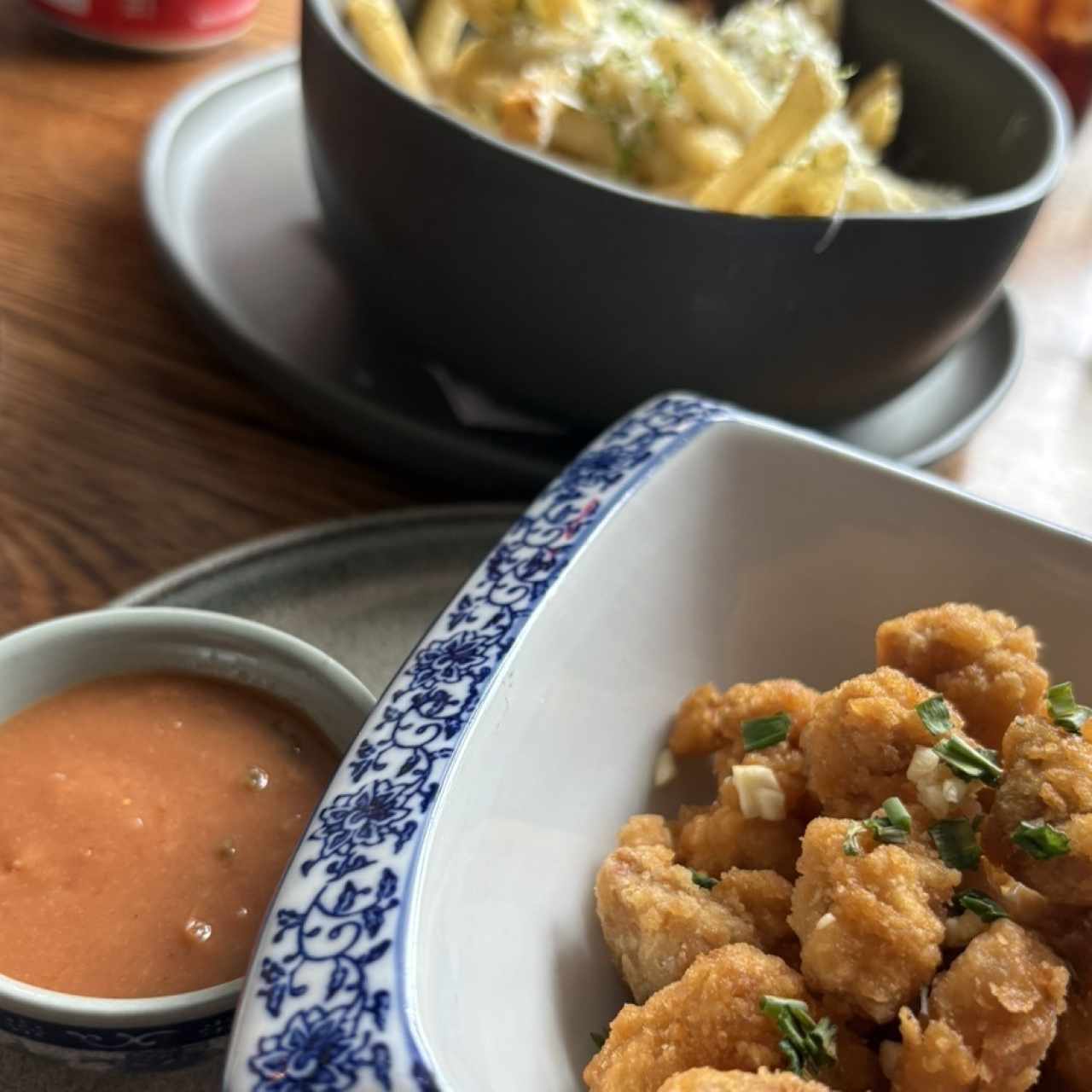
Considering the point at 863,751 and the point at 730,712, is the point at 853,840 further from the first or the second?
the point at 730,712

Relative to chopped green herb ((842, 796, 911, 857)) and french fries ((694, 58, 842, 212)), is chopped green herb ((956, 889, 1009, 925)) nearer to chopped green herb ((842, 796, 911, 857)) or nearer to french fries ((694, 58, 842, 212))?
chopped green herb ((842, 796, 911, 857))

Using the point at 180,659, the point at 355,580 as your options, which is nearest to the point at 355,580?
the point at 355,580

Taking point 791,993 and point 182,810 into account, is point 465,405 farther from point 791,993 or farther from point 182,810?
point 791,993

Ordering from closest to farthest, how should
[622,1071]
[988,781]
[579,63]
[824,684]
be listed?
1. [622,1071]
2. [988,781]
3. [824,684]
4. [579,63]

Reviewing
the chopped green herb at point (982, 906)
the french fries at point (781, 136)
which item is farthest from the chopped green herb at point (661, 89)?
the chopped green herb at point (982, 906)

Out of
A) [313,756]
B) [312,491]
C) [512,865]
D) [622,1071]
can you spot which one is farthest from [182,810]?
[312,491]

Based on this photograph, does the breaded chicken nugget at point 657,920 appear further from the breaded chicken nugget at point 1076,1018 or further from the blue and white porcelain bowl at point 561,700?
the breaded chicken nugget at point 1076,1018
